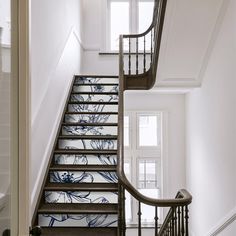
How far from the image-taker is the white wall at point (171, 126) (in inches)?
248

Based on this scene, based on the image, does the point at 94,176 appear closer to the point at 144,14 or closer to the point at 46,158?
the point at 46,158

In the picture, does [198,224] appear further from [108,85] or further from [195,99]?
[108,85]

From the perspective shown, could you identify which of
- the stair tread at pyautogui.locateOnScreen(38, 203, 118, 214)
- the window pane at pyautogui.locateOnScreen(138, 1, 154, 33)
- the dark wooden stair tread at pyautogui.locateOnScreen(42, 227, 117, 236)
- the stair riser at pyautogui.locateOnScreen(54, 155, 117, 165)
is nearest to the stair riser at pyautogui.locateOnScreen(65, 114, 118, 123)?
the stair riser at pyautogui.locateOnScreen(54, 155, 117, 165)

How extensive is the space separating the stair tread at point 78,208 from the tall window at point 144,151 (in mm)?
2868

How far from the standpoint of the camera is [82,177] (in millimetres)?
3975

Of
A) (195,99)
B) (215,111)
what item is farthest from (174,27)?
(195,99)

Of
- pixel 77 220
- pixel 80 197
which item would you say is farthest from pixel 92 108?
pixel 77 220

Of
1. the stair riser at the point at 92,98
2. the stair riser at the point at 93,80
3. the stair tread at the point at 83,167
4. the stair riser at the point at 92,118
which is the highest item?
the stair riser at the point at 93,80

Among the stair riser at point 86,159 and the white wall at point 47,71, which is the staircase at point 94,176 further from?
the white wall at point 47,71

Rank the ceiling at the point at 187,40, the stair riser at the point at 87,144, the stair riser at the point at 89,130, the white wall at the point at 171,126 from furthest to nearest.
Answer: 1. the white wall at the point at 171,126
2. the stair riser at the point at 89,130
3. the stair riser at the point at 87,144
4. the ceiling at the point at 187,40

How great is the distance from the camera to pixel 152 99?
638 cm

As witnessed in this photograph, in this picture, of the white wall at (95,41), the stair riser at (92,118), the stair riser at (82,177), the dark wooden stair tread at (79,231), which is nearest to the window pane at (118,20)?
the white wall at (95,41)

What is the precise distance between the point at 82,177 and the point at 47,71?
1322 millimetres

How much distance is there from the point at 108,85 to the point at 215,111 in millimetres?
1992
